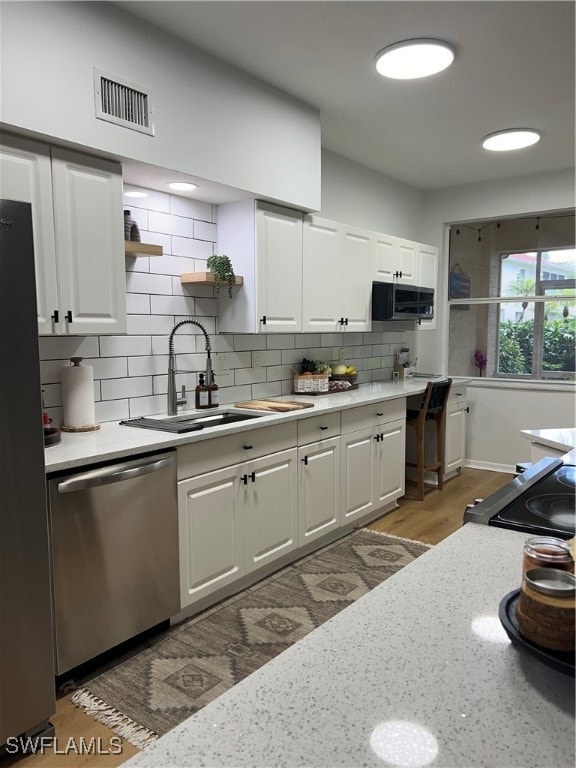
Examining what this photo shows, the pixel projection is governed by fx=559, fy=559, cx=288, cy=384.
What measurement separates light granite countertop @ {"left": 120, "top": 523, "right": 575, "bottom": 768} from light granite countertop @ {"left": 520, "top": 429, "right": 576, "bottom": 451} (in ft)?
5.16

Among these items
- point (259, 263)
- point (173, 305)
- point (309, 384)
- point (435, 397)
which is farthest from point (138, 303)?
point (435, 397)

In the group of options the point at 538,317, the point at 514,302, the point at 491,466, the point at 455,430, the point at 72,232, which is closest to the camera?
the point at 72,232

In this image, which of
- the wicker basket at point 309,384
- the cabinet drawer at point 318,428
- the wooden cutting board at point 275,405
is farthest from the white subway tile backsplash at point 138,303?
the wicker basket at point 309,384

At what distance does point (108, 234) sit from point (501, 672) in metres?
2.24

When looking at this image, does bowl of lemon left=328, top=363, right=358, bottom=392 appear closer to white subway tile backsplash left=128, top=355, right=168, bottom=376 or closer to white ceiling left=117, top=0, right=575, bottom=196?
white subway tile backsplash left=128, top=355, right=168, bottom=376

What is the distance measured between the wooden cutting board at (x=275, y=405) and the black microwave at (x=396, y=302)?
126 cm

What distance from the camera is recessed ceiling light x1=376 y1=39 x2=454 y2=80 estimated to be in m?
2.68

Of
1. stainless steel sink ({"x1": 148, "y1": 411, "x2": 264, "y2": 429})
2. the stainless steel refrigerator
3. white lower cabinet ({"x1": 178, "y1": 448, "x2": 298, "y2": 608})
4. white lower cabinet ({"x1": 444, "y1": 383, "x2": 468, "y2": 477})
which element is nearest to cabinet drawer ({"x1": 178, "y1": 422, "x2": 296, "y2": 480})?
white lower cabinet ({"x1": 178, "y1": 448, "x2": 298, "y2": 608})

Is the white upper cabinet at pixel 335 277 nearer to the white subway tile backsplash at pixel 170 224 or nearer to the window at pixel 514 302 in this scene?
the white subway tile backsplash at pixel 170 224

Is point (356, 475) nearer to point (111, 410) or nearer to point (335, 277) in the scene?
point (335, 277)

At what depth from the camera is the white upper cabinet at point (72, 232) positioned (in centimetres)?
215

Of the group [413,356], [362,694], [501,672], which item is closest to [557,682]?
[501,672]

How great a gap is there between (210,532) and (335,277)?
2.09 meters

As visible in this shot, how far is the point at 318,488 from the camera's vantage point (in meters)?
3.41
